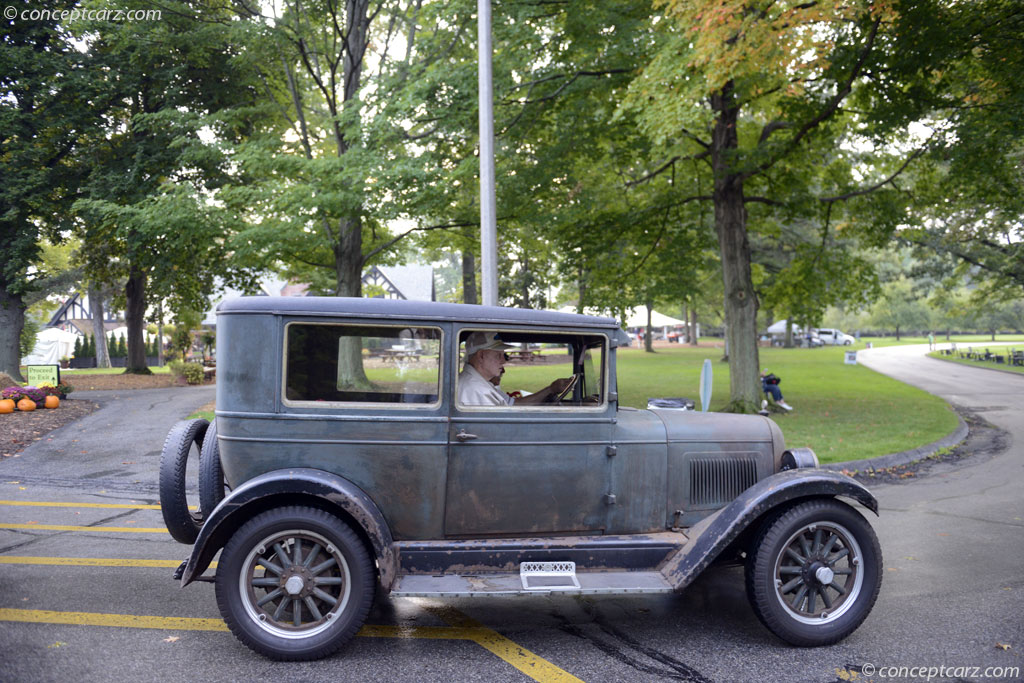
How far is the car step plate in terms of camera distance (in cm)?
370

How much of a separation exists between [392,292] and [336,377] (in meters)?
45.3

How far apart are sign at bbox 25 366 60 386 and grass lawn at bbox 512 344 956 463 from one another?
13.2 meters

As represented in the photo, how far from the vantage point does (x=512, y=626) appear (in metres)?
4.10

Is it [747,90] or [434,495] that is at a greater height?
[747,90]

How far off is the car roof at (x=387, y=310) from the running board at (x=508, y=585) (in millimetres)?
1470

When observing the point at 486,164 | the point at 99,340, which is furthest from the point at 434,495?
the point at 99,340

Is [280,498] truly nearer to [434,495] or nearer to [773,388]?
[434,495]

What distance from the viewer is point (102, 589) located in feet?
14.9

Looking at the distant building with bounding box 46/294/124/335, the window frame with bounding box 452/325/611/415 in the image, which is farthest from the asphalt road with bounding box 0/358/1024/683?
the distant building with bounding box 46/294/124/335

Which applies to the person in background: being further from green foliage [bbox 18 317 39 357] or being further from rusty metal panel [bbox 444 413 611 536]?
green foliage [bbox 18 317 39 357]

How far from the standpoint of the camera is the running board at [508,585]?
362 cm

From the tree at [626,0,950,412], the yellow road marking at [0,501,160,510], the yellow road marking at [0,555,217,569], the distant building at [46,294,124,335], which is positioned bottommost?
the yellow road marking at [0,501,160,510]

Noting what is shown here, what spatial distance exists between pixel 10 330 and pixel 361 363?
21453 mm

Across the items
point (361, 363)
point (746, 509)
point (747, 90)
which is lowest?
point (746, 509)
